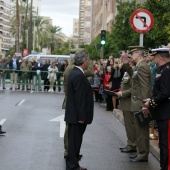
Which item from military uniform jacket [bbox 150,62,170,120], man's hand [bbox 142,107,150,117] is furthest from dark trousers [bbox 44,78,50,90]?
military uniform jacket [bbox 150,62,170,120]

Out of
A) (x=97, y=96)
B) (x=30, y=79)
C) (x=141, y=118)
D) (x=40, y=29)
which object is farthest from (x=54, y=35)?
(x=141, y=118)

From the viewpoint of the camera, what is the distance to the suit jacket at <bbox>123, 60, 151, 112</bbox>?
9195 mm

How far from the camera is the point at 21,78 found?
3062cm

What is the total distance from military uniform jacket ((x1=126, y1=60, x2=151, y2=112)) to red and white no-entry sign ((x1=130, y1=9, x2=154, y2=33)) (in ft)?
18.5

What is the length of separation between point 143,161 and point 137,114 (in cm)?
99

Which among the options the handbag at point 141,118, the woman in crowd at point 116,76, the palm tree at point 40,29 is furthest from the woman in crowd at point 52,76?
the palm tree at point 40,29

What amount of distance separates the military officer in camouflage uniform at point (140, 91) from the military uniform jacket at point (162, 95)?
109 cm

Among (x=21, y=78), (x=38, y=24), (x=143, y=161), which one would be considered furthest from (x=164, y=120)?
(x=38, y=24)

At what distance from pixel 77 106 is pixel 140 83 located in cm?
161

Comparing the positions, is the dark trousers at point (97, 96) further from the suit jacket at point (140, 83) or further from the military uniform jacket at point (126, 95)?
the suit jacket at point (140, 83)

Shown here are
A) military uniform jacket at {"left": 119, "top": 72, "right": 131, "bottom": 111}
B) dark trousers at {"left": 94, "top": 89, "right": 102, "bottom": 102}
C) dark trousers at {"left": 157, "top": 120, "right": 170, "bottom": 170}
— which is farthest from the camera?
dark trousers at {"left": 94, "top": 89, "right": 102, "bottom": 102}

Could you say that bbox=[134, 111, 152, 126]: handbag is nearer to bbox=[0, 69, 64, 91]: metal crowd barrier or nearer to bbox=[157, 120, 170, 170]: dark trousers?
bbox=[157, 120, 170, 170]: dark trousers

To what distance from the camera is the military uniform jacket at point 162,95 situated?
779cm

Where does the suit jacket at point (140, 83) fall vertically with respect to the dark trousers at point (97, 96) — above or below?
above
